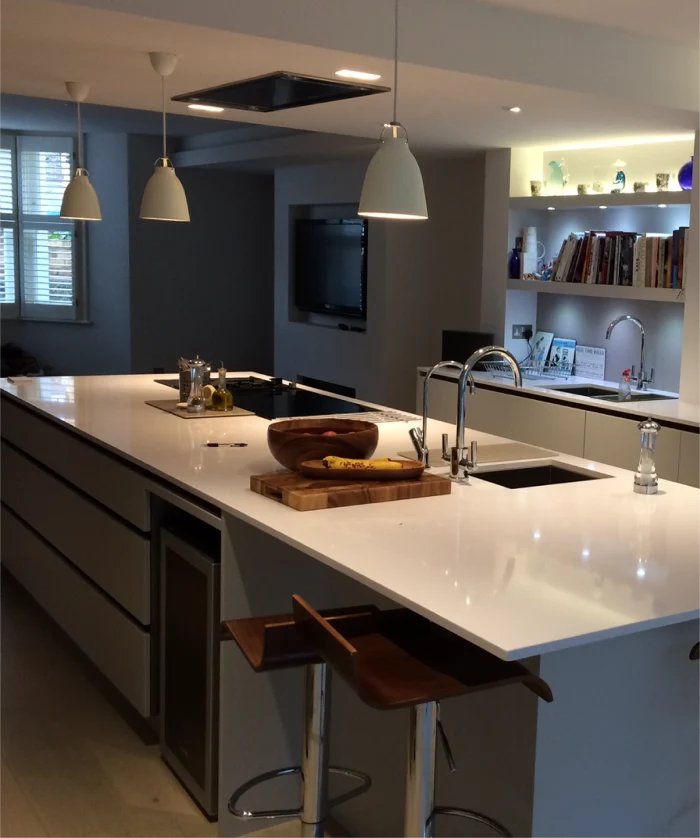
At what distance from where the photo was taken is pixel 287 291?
8656mm

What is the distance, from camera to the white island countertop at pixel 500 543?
5.99 feet

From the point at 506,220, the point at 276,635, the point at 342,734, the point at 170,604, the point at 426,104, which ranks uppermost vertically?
the point at 426,104

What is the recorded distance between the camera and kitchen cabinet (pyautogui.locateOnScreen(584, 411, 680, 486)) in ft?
15.2

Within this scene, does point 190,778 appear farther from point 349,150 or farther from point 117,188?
point 117,188

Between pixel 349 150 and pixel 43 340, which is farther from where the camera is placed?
pixel 43 340

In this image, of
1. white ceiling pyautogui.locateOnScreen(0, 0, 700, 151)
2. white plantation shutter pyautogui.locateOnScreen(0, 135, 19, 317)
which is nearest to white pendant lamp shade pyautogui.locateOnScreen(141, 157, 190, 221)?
white ceiling pyautogui.locateOnScreen(0, 0, 700, 151)

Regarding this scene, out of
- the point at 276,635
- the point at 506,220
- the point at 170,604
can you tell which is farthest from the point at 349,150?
the point at 276,635

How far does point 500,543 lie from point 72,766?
1607 mm

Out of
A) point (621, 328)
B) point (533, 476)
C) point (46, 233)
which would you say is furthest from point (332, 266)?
point (533, 476)

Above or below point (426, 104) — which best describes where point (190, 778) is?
below

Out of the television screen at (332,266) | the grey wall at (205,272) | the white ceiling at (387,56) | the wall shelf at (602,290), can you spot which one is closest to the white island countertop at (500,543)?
the white ceiling at (387,56)

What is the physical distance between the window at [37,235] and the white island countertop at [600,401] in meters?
4.72

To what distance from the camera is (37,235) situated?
9641mm

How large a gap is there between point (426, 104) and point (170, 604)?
2.66 metres
